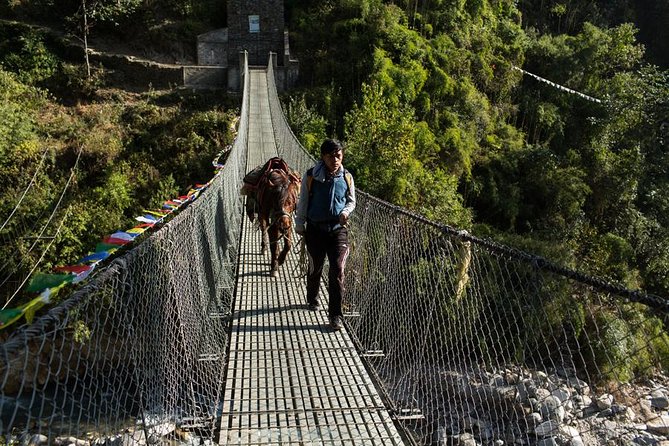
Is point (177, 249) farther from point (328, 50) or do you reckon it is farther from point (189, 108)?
point (328, 50)

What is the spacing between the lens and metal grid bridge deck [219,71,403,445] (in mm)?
2297

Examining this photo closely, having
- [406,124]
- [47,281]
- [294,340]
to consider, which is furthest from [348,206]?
[406,124]

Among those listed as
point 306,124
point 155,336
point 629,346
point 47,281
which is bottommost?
point 629,346

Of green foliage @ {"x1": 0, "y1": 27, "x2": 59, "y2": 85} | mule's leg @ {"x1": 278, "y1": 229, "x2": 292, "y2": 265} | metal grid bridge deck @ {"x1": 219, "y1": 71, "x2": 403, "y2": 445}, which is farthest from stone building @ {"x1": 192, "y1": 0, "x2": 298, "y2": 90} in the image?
metal grid bridge deck @ {"x1": 219, "y1": 71, "x2": 403, "y2": 445}

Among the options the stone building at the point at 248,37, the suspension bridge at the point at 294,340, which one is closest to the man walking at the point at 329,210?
the suspension bridge at the point at 294,340

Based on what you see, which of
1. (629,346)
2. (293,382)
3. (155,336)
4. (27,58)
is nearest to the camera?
(155,336)

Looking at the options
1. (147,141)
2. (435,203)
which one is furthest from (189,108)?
(435,203)

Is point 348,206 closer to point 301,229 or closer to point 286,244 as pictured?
point 301,229

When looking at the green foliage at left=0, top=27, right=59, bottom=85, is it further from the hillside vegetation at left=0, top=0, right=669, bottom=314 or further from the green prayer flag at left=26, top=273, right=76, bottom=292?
the green prayer flag at left=26, top=273, right=76, bottom=292

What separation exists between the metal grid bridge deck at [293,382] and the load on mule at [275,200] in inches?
17.1

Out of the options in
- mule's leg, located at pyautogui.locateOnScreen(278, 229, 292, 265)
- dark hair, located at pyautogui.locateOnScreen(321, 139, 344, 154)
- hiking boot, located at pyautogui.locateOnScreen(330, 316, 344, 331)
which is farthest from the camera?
mule's leg, located at pyautogui.locateOnScreen(278, 229, 292, 265)

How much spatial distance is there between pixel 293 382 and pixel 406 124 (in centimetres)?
822

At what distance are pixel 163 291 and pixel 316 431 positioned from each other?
1.06m

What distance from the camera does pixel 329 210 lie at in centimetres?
311
